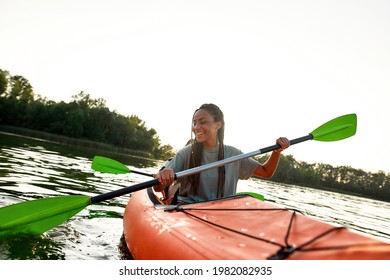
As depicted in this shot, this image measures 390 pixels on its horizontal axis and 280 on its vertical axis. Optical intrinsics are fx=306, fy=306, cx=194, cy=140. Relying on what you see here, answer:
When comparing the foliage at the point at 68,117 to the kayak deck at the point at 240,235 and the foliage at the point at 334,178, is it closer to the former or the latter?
the foliage at the point at 334,178

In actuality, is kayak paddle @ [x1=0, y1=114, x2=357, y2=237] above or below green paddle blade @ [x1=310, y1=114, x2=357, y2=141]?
below

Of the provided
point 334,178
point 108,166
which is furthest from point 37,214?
point 334,178

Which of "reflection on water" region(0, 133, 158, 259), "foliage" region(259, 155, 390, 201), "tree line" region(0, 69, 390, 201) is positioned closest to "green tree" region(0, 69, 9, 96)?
"tree line" region(0, 69, 390, 201)

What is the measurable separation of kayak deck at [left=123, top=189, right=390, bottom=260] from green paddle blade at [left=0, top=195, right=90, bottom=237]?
1.99 feet

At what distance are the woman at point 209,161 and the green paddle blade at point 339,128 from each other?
0.80m

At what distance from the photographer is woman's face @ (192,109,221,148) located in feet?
10.2

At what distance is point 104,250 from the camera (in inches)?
104

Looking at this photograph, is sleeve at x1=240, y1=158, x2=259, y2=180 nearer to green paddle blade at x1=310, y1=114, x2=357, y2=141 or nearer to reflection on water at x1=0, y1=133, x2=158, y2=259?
green paddle blade at x1=310, y1=114, x2=357, y2=141

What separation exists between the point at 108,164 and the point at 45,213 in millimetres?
961

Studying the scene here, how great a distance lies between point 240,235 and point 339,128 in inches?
107
